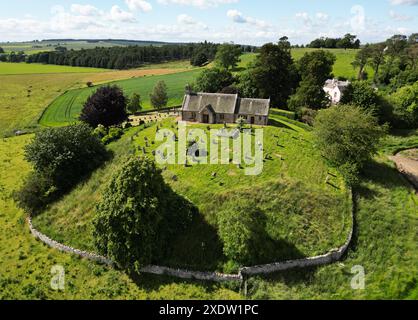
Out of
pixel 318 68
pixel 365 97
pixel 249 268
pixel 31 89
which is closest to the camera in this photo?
pixel 249 268

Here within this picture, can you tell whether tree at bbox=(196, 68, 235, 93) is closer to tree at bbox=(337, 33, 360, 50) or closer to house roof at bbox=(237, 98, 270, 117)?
house roof at bbox=(237, 98, 270, 117)

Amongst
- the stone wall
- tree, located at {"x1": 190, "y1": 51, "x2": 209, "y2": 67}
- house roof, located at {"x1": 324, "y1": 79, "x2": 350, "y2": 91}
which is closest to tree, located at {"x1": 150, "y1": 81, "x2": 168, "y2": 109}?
house roof, located at {"x1": 324, "y1": 79, "x2": 350, "y2": 91}

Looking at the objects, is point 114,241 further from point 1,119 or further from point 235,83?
point 1,119

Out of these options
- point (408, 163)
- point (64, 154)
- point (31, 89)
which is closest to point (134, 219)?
point (64, 154)

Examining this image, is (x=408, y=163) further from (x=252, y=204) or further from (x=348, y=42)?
(x=348, y=42)

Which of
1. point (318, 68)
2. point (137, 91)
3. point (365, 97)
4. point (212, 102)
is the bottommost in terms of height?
point (137, 91)

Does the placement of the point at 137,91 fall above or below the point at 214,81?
below

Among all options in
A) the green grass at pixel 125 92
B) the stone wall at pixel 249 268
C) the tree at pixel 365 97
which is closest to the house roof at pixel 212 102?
the tree at pixel 365 97

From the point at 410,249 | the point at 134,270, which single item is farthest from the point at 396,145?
the point at 134,270
